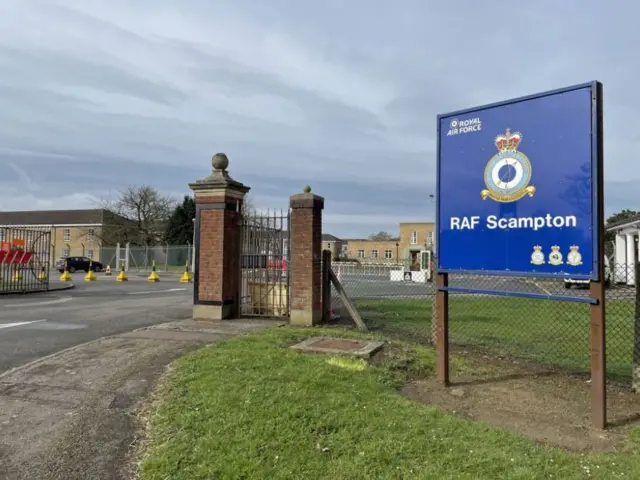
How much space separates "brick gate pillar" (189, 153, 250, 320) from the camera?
9891mm

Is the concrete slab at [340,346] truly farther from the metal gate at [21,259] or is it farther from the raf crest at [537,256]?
the metal gate at [21,259]

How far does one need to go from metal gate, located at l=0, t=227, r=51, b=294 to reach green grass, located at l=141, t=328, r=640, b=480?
15.8m

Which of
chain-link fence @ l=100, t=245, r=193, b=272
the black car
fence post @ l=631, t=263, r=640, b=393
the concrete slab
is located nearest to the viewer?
fence post @ l=631, t=263, r=640, b=393

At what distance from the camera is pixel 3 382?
562 centimetres

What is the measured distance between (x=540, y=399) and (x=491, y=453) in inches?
66.8

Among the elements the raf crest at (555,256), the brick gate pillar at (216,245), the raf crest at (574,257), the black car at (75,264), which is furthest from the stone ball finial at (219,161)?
the black car at (75,264)

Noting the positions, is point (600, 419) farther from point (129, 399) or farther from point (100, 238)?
point (100, 238)

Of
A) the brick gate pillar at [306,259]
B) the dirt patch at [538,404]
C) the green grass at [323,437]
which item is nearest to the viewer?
the green grass at [323,437]

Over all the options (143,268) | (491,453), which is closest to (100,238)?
(143,268)

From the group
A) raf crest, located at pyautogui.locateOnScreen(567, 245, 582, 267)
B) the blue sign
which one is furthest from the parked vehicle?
the blue sign

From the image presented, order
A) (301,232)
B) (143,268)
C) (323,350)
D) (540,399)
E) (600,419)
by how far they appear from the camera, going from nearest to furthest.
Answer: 1. (600,419)
2. (540,399)
3. (323,350)
4. (301,232)
5. (143,268)

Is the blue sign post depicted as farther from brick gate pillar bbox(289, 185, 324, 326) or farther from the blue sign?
brick gate pillar bbox(289, 185, 324, 326)

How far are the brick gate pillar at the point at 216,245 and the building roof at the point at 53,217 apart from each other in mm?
73038

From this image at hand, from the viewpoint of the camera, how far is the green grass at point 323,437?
10.9 ft
